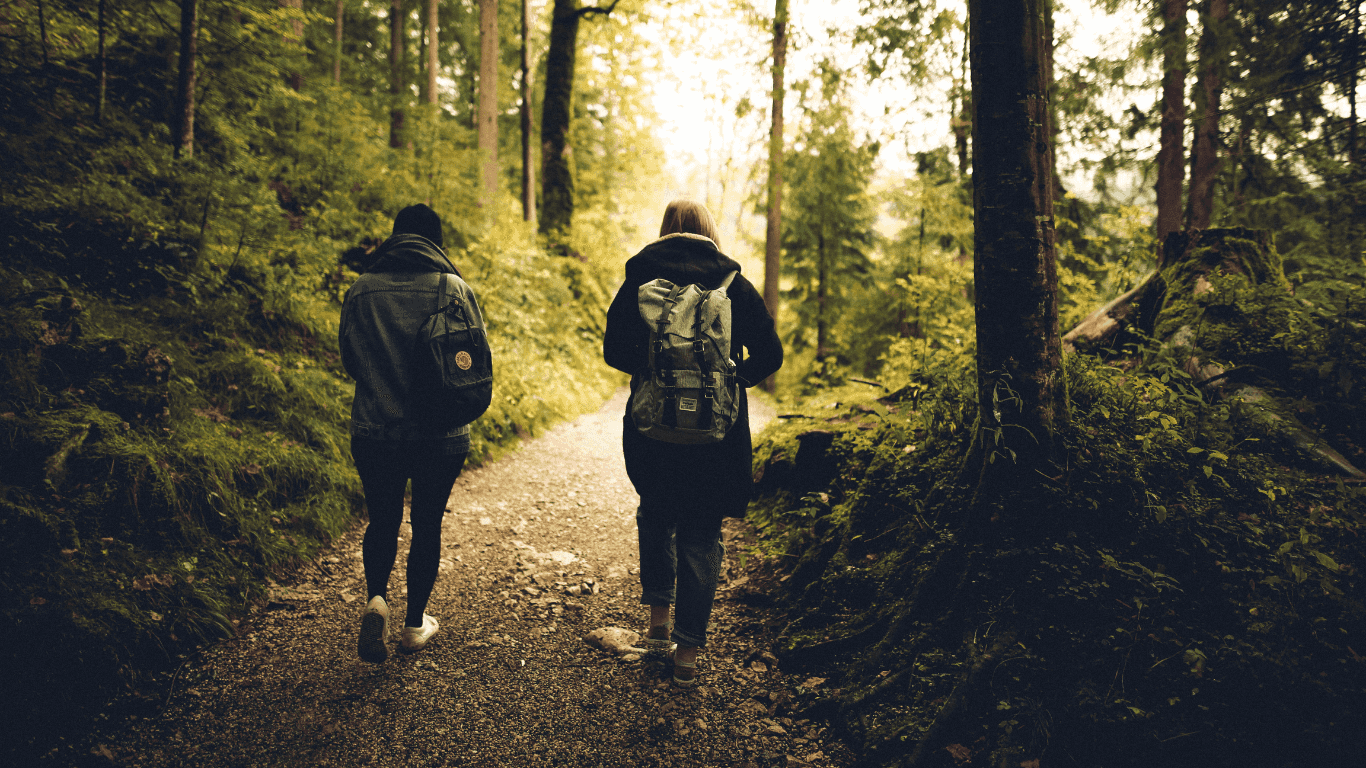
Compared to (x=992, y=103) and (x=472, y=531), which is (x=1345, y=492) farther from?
(x=472, y=531)

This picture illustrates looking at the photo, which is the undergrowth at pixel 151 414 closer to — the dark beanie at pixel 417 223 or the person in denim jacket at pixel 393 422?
the person in denim jacket at pixel 393 422

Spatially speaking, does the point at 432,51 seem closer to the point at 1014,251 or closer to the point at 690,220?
the point at 690,220

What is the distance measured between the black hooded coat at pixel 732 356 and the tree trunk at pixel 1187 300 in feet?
9.40

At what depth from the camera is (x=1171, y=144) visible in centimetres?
901

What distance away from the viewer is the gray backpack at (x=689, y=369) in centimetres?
270

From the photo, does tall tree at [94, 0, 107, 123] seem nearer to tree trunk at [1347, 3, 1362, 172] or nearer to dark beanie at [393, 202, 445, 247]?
dark beanie at [393, 202, 445, 247]

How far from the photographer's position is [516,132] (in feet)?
70.7

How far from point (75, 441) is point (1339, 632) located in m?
5.82

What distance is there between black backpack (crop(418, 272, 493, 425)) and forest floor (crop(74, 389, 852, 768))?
1.33 meters

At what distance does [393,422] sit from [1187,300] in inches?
206

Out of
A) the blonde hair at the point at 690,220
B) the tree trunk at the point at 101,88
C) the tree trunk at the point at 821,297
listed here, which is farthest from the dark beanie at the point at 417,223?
the tree trunk at the point at 821,297

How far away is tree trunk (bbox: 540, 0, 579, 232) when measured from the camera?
1345cm

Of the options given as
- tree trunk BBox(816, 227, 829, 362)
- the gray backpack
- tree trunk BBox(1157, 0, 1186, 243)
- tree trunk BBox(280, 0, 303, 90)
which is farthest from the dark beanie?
tree trunk BBox(816, 227, 829, 362)

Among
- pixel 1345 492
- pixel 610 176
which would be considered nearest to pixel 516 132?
pixel 610 176
